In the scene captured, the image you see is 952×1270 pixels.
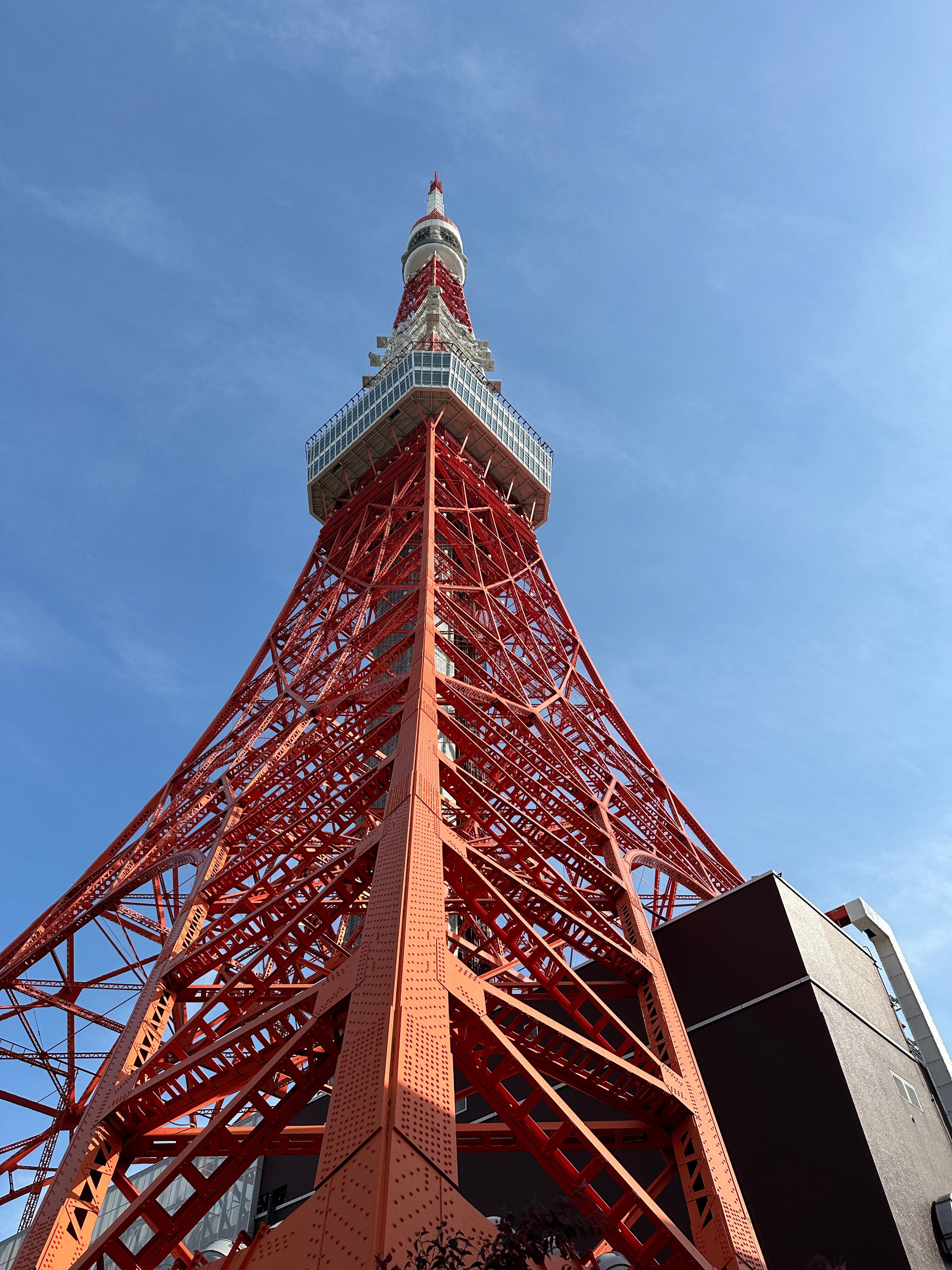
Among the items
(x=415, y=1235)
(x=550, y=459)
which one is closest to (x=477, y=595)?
(x=550, y=459)

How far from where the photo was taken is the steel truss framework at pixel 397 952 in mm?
5398

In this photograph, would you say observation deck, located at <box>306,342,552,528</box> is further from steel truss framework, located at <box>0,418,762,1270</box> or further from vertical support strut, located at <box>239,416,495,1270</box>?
vertical support strut, located at <box>239,416,495,1270</box>

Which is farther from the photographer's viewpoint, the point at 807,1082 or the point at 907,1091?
the point at 907,1091

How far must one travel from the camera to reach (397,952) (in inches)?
234

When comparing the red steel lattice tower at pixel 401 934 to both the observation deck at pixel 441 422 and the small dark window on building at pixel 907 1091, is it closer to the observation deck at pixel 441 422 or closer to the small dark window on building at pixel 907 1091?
the observation deck at pixel 441 422

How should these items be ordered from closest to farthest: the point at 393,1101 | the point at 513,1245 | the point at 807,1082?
the point at 513,1245, the point at 393,1101, the point at 807,1082

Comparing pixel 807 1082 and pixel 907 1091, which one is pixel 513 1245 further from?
pixel 907 1091

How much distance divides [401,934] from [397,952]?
18 cm

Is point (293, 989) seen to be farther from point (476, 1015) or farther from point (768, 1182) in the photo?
point (768, 1182)

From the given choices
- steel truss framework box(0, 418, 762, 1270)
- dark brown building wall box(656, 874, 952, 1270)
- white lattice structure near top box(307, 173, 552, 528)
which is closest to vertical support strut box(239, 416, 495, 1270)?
steel truss framework box(0, 418, 762, 1270)

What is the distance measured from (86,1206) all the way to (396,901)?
152 inches

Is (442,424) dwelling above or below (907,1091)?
above

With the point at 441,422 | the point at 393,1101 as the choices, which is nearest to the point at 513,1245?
the point at 393,1101

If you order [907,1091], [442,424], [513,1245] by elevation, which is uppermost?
[442,424]
